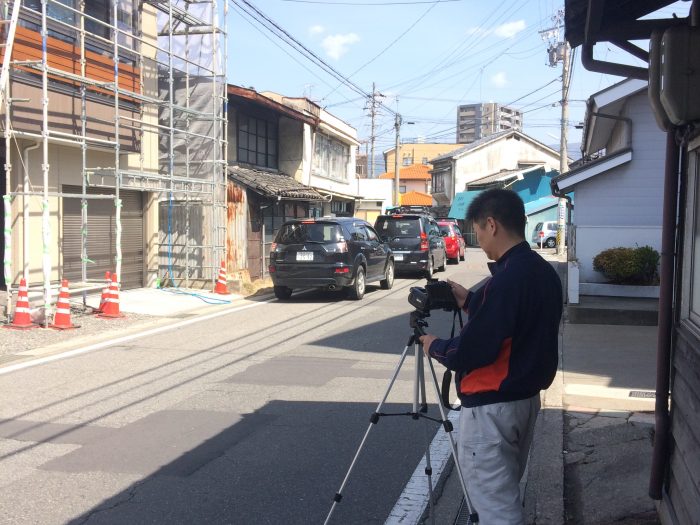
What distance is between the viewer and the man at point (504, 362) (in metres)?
2.86

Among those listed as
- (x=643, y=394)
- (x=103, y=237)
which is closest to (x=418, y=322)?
(x=643, y=394)

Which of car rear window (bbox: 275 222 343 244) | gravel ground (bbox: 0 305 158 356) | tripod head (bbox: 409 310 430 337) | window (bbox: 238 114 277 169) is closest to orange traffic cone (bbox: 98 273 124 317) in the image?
gravel ground (bbox: 0 305 158 356)

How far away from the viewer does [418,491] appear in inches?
182

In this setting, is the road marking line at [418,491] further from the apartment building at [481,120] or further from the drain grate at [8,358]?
the apartment building at [481,120]

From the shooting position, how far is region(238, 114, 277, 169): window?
21.6 m

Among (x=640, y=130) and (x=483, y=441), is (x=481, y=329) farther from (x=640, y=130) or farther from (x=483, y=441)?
(x=640, y=130)

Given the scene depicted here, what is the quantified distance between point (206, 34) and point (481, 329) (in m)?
15.9

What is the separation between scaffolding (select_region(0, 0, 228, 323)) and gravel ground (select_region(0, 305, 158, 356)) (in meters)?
0.47

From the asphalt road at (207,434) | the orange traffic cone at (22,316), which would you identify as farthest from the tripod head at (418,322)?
the orange traffic cone at (22,316)

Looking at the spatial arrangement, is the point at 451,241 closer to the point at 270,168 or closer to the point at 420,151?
the point at 270,168

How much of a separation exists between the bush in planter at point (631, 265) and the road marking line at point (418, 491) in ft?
26.1

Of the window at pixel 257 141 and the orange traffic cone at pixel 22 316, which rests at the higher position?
the window at pixel 257 141

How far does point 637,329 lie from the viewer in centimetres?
1040

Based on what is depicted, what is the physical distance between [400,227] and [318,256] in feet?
21.3
